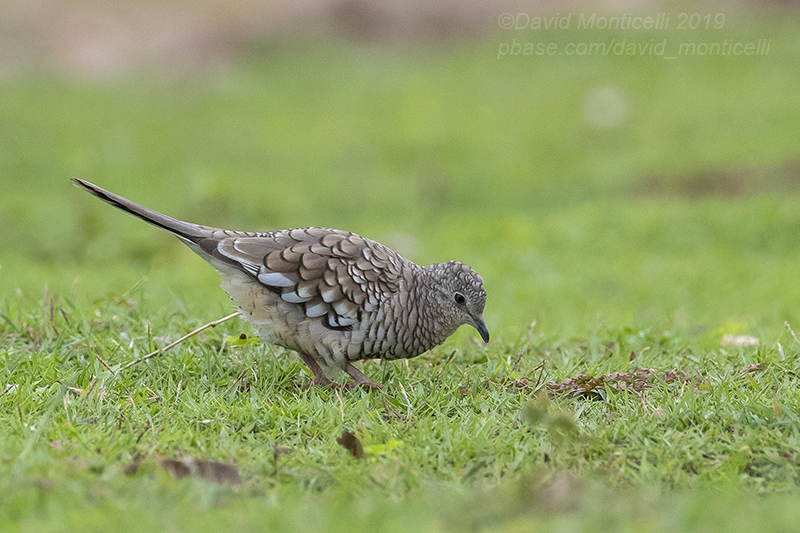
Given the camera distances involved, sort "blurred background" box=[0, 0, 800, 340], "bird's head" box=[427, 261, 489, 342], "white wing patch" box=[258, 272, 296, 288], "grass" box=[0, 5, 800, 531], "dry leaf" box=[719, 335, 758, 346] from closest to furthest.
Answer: "grass" box=[0, 5, 800, 531], "white wing patch" box=[258, 272, 296, 288], "bird's head" box=[427, 261, 489, 342], "dry leaf" box=[719, 335, 758, 346], "blurred background" box=[0, 0, 800, 340]

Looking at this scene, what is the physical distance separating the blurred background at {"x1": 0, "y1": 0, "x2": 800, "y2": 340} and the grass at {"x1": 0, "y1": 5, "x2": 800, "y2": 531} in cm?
6

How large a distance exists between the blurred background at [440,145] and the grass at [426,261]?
57 mm

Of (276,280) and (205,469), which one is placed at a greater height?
(276,280)

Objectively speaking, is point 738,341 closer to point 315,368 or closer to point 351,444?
point 315,368

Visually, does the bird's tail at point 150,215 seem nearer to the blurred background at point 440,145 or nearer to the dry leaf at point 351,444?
the blurred background at point 440,145

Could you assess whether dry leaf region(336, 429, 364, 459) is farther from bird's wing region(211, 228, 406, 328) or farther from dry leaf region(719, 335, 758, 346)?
dry leaf region(719, 335, 758, 346)

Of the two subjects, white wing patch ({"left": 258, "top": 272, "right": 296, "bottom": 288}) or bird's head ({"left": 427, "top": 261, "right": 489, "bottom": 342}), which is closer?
white wing patch ({"left": 258, "top": 272, "right": 296, "bottom": 288})

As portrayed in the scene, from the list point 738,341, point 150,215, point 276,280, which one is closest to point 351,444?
point 276,280

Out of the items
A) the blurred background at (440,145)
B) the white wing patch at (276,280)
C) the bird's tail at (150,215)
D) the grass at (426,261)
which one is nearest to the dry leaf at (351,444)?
the grass at (426,261)

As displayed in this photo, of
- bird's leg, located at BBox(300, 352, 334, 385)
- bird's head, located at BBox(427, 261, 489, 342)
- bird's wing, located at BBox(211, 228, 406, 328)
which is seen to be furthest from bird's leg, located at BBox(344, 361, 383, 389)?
bird's head, located at BBox(427, 261, 489, 342)

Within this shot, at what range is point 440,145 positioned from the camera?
42.4 feet

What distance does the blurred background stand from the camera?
7641 millimetres

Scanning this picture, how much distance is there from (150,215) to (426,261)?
4.50 m

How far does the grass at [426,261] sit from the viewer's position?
2.80 m
